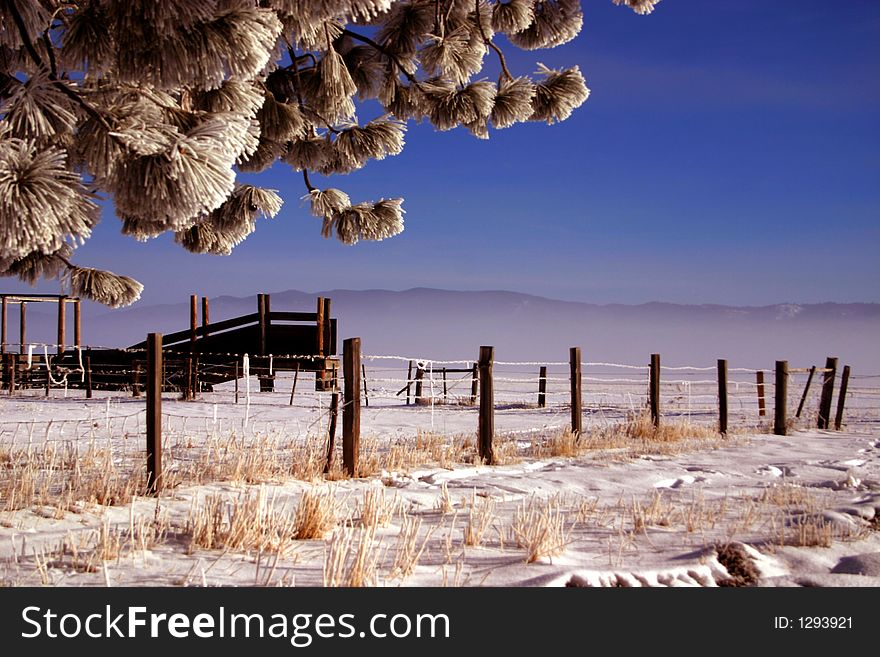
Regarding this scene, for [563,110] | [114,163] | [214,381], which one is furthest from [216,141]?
[214,381]

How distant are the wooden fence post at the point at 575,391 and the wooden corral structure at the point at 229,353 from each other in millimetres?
8299

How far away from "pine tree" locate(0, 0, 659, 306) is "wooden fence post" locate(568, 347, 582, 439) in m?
3.49

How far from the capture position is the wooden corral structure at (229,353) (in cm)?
1784

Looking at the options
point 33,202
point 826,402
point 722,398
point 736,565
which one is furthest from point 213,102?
point 826,402

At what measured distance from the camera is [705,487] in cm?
625

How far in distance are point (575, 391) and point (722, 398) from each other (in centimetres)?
261

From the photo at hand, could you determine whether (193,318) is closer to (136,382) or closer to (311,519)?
(136,382)

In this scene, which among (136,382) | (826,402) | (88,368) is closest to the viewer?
(826,402)

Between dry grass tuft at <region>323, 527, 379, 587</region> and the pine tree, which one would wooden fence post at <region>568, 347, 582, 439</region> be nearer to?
the pine tree

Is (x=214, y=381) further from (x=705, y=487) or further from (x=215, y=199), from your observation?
(x=215, y=199)

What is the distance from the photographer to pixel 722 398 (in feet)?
35.7

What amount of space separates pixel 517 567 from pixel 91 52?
134 inches

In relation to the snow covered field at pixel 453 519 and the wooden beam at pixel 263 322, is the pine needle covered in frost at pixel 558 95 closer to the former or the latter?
the snow covered field at pixel 453 519

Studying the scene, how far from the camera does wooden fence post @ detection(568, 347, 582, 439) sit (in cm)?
926
